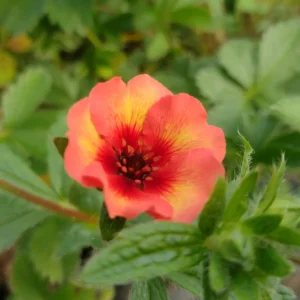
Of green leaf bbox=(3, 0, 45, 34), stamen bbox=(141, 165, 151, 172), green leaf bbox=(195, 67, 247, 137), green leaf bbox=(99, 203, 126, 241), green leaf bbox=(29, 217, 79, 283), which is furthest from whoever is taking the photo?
green leaf bbox=(3, 0, 45, 34)

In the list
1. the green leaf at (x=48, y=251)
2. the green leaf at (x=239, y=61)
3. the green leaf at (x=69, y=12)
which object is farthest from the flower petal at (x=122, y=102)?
the green leaf at (x=69, y=12)

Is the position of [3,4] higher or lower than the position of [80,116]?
lower

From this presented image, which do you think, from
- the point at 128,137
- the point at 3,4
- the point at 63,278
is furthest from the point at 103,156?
the point at 3,4

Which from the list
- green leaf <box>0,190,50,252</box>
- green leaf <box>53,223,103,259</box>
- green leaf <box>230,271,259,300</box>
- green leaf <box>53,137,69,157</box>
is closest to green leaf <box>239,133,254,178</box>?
green leaf <box>230,271,259,300</box>

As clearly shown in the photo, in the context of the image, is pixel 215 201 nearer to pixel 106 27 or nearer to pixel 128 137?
pixel 128 137

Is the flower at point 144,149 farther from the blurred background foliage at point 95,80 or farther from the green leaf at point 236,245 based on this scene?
the blurred background foliage at point 95,80

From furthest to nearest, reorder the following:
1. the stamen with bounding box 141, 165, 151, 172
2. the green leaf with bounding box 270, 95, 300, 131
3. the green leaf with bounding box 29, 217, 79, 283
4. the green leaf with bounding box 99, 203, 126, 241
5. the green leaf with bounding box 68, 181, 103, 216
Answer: the green leaf with bounding box 29, 217, 79, 283
the green leaf with bounding box 68, 181, 103, 216
the green leaf with bounding box 270, 95, 300, 131
the stamen with bounding box 141, 165, 151, 172
the green leaf with bounding box 99, 203, 126, 241

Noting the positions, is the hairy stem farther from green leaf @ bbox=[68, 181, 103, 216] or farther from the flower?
the flower

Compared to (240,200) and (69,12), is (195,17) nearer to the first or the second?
(69,12)
